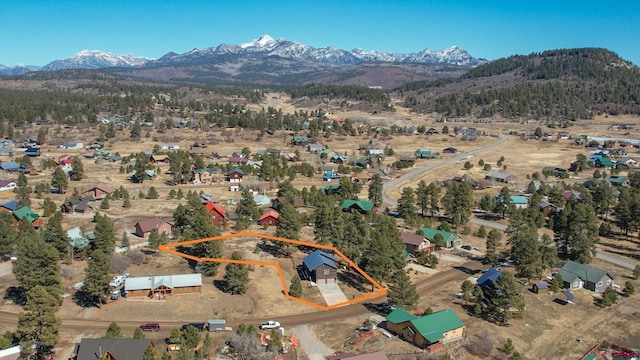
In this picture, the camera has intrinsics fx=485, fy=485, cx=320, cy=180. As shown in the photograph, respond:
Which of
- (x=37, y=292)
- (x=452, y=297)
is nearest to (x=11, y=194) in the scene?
(x=37, y=292)

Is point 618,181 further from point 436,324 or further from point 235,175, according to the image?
point 436,324

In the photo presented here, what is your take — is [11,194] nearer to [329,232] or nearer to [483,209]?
[329,232]

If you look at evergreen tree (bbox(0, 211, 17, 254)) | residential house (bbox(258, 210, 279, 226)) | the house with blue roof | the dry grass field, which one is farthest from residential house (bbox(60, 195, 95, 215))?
the house with blue roof

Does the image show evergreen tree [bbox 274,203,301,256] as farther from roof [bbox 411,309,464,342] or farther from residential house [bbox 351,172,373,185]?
residential house [bbox 351,172,373,185]

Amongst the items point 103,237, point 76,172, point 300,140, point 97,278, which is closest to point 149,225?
point 103,237

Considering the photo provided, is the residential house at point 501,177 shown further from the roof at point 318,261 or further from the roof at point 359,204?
the roof at point 318,261
